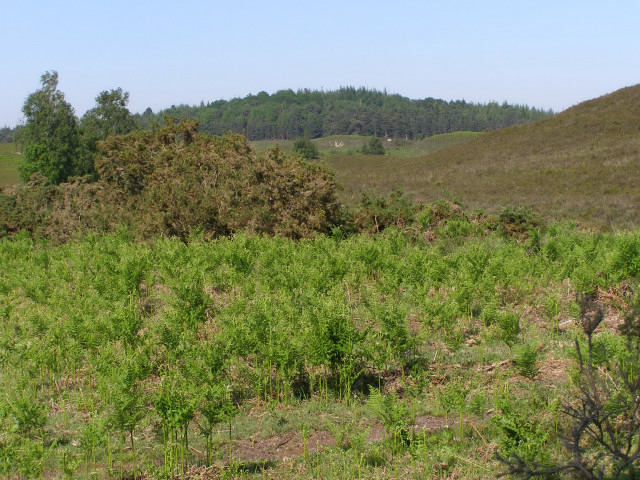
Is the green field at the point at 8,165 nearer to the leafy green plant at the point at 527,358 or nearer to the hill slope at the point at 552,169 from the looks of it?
the hill slope at the point at 552,169

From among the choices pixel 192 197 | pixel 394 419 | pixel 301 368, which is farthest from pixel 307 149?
pixel 394 419

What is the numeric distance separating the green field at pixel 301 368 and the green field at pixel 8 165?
2089 inches

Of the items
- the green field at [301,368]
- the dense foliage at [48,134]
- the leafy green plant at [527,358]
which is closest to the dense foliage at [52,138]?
the dense foliage at [48,134]

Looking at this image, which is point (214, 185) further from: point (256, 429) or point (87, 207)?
point (256, 429)

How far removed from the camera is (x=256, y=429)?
5.03 metres

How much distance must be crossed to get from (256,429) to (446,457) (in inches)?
67.9

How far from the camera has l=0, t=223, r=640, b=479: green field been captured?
4.24 meters

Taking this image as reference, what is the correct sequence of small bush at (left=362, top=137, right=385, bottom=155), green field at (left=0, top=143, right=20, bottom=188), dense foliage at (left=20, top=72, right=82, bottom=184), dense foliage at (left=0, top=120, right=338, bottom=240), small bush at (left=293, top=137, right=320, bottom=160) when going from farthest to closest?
small bush at (left=362, top=137, right=385, bottom=155), green field at (left=0, top=143, right=20, bottom=188), small bush at (left=293, top=137, right=320, bottom=160), dense foliage at (left=20, top=72, right=82, bottom=184), dense foliage at (left=0, top=120, right=338, bottom=240)

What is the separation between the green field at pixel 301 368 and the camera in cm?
424

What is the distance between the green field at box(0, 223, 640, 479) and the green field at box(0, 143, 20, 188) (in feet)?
174

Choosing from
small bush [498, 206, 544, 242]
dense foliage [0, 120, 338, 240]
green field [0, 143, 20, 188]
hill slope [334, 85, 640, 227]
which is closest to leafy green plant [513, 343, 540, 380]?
dense foliage [0, 120, 338, 240]

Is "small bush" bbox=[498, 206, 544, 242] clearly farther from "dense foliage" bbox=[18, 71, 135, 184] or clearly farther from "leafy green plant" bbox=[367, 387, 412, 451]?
"dense foliage" bbox=[18, 71, 135, 184]

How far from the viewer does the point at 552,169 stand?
29.6 meters

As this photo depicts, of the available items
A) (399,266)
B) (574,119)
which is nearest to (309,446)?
(399,266)
